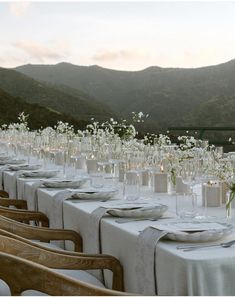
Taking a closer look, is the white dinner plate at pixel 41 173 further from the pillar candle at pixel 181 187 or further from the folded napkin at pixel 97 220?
the folded napkin at pixel 97 220

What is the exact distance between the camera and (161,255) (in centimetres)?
216

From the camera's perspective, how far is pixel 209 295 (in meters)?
2.07

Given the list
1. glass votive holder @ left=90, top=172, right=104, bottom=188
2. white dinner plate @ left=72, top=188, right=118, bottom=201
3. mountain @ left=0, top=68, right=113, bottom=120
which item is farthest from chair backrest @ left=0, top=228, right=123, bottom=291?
mountain @ left=0, top=68, right=113, bottom=120

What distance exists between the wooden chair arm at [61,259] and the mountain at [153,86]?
17244mm

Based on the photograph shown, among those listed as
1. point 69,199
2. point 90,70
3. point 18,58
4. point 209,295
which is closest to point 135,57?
point 18,58

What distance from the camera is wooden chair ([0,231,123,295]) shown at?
2367 millimetres

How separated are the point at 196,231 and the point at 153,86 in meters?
20.6

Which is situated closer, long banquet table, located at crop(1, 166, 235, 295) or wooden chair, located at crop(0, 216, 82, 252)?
long banquet table, located at crop(1, 166, 235, 295)

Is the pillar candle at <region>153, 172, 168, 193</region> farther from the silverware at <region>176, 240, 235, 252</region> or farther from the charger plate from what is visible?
the silverware at <region>176, 240, 235, 252</region>

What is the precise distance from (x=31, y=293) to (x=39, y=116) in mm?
14141

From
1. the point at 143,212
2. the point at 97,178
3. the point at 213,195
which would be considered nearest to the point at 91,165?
the point at 97,178

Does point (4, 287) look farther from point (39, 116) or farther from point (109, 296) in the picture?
point (39, 116)

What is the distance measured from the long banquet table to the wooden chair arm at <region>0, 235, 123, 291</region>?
0.04 m

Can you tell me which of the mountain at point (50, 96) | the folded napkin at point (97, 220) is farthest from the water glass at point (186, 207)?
the mountain at point (50, 96)
